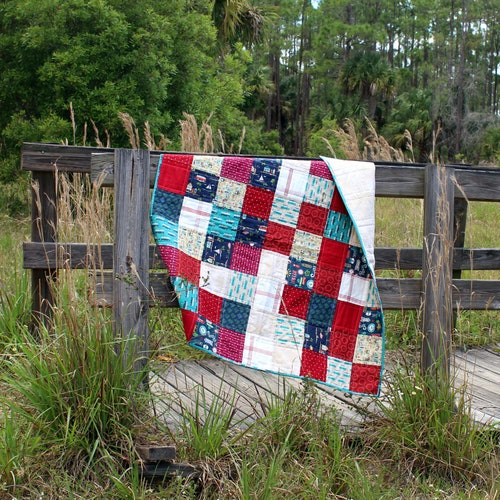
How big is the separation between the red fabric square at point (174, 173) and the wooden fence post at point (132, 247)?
94 millimetres

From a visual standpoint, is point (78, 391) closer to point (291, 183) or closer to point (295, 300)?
point (295, 300)

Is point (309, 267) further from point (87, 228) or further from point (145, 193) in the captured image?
point (87, 228)

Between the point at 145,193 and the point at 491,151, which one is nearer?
the point at 145,193

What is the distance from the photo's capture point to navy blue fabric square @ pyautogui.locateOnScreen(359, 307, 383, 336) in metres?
3.38

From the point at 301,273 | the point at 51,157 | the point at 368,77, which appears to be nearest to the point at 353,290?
the point at 301,273

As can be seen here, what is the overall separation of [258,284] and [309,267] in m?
0.24

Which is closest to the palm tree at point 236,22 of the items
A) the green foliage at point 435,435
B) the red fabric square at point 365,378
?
the red fabric square at point 365,378

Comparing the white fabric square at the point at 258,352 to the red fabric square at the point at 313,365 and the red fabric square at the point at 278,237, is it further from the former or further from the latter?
the red fabric square at the point at 278,237

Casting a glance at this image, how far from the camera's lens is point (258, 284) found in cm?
336

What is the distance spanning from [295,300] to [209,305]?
381 mm

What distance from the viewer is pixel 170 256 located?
131 inches

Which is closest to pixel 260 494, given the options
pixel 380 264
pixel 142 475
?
pixel 142 475

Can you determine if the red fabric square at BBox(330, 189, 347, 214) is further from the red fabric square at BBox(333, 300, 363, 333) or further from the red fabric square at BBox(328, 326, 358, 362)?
the red fabric square at BBox(328, 326, 358, 362)

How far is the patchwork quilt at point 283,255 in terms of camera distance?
3.34m
